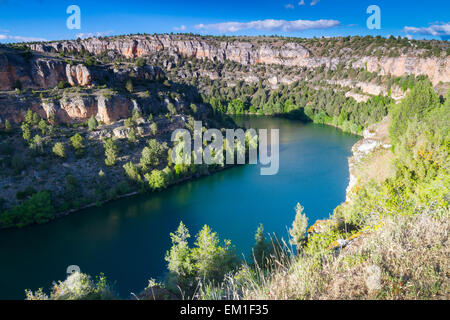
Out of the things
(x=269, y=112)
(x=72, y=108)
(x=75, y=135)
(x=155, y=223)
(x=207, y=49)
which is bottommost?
(x=155, y=223)

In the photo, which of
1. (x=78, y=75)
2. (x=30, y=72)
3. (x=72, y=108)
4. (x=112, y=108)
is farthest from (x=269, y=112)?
(x=30, y=72)

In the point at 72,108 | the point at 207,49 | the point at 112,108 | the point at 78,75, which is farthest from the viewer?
the point at 207,49

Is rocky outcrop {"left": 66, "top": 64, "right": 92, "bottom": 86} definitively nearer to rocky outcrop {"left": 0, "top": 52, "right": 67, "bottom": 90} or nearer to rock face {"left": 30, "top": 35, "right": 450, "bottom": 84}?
rocky outcrop {"left": 0, "top": 52, "right": 67, "bottom": 90}

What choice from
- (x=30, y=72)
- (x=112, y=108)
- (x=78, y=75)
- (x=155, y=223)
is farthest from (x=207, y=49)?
(x=155, y=223)

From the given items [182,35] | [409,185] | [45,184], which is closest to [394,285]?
[409,185]

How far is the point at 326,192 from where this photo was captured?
27828mm

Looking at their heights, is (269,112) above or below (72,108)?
above

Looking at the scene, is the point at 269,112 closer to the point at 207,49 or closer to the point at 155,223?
the point at 207,49

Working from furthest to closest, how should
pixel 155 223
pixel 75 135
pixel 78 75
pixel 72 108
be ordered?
1. pixel 78 75
2. pixel 72 108
3. pixel 75 135
4. pixel 155 223

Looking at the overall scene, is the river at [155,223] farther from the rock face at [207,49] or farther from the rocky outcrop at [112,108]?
the rock face at [207,49]

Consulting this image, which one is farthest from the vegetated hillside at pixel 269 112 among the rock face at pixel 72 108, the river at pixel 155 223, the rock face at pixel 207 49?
the rock face at pixel 207 49

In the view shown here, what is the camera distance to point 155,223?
24.0 m

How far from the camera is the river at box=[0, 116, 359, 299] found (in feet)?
59.6

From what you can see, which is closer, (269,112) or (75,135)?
(75,135)
